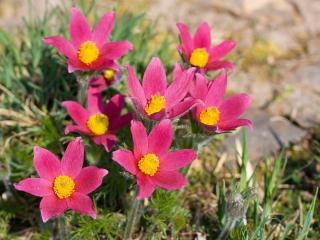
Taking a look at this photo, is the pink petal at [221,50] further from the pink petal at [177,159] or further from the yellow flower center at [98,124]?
the pink petal at [177,159]

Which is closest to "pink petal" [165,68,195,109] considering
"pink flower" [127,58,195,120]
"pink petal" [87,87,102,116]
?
"pink flower" [127,58,195,120]

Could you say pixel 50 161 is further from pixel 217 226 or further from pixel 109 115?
pixel 217 226

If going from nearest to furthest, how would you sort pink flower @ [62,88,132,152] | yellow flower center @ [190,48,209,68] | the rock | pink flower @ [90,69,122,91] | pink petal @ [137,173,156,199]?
pink petal @ [137,173,156,199] → pink flower @ [62,88,132,152] → yellow flower center @ [190,48,209,68] → pink flower @ [90,69,122,91] → the rock

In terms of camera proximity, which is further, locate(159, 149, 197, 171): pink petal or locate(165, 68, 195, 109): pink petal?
locate(165, 68, 195, 109): pink petal

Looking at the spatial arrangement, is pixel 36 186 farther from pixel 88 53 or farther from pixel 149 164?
pixel 88 53

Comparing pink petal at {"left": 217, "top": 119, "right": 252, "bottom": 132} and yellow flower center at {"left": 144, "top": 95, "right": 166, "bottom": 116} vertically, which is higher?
yellow flower center at {"left": 144, "top": 95, "right": 166, "bottom": 116}

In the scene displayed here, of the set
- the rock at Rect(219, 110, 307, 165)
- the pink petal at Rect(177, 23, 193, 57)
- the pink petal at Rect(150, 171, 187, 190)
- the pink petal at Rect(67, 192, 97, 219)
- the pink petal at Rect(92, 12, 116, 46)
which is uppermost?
the pink petal at Rect(92, 12, 116, 46)

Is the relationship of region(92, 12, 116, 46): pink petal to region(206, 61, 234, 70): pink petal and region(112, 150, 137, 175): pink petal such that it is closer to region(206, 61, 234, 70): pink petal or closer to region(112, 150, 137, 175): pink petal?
region(206, 61, 234, 70): pink petal

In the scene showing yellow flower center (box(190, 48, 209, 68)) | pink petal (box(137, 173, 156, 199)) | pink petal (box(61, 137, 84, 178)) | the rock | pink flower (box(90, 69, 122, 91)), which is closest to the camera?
pink petal (box(137, 173, 156, 199))
